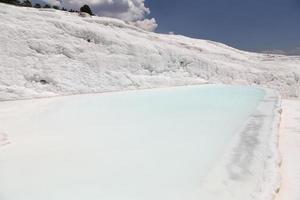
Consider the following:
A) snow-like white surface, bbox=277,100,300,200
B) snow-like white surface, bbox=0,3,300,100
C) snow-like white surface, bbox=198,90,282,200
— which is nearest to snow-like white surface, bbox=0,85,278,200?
snow-like white surface, bbox=198,90,282,200

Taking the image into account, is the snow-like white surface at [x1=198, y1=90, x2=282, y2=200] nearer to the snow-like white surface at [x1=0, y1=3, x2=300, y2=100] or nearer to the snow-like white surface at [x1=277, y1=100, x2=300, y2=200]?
the snow-like white surface at [x1=277, y1=100, x2=300, y2=200]

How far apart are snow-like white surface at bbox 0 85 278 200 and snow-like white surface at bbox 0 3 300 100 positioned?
339cm

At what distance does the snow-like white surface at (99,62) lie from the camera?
358 inches

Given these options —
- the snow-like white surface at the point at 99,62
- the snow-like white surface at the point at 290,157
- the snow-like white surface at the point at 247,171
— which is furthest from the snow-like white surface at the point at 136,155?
the snow-like white surface at the point at 99,62

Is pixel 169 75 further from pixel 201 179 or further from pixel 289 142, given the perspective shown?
pixel 201 179

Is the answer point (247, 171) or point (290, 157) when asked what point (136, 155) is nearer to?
point (247, 171)

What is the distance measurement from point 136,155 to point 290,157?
162 cm

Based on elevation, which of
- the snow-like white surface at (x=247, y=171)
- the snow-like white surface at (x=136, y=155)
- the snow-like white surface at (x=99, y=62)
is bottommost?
the snow-like white surface at (x=136, y=155)

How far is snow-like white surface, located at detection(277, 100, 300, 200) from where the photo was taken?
102 inches

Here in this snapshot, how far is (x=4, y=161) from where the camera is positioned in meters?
3.18

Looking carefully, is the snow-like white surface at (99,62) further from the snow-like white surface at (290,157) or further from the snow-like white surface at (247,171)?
the snow-like white surface at (247,171)

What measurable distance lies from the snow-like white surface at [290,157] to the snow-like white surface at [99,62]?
589 centimetres

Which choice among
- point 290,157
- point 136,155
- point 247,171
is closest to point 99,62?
point 136,155

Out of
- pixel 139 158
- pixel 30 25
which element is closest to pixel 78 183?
pixel 139 158
